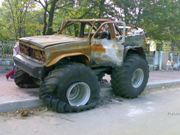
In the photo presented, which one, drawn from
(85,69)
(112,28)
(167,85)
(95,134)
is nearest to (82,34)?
(112,28)

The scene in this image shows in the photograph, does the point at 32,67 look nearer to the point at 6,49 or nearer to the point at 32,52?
the point at 32,52

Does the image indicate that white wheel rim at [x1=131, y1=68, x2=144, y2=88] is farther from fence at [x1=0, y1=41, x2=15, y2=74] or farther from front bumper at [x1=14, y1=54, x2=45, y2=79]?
fence at [x1=0, y1=41, x2=15, y2=74]

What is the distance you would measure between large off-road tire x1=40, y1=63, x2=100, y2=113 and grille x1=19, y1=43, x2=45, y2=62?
0.48 meters

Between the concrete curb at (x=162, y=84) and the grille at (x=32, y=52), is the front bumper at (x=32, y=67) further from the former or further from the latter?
the concrete curb at (x=162, y=84)

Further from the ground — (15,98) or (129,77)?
(129,77)

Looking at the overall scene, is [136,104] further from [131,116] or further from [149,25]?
[149,25]

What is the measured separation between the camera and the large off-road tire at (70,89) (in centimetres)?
777

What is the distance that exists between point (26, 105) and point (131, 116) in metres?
2.36

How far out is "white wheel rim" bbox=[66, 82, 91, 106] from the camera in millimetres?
8365

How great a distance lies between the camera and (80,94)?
27.9ft

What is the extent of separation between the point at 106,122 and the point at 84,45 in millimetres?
2280

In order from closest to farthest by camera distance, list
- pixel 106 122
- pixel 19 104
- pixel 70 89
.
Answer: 1. pixel 106 122
2. pixel 19 104
3. pixel 70 89

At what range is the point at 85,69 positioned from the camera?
27.3 feet

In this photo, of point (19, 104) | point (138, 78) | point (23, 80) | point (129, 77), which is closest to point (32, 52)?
point (19, 104)
